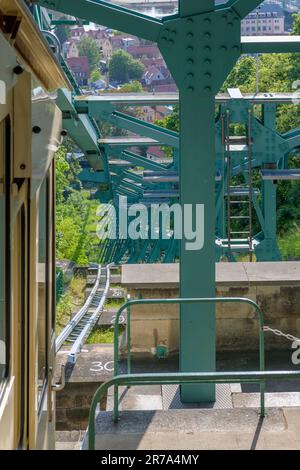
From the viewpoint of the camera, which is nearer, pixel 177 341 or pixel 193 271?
pixel 193 271

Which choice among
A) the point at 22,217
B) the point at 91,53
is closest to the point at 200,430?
the point at 22,217

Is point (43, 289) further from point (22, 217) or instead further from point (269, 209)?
point (269, 209)

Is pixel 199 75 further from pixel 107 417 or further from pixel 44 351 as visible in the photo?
pixel 44 351

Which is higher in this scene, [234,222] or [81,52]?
[81,52]

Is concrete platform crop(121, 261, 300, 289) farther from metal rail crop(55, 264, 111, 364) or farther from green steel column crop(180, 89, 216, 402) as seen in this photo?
green steel column crop(180, 89, 216, 402)

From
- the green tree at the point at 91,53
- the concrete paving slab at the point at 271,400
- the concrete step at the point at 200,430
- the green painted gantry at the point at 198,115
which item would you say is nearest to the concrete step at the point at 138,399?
the green painted gantry at the point at 198,115

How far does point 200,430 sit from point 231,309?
291 centimetres

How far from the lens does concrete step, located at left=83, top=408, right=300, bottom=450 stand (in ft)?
15.4

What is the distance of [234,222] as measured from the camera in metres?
34.4

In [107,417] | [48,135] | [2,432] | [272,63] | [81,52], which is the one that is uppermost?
[81,52]

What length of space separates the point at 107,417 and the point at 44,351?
1.84 metres

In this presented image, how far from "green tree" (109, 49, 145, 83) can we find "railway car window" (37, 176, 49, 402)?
101 meters

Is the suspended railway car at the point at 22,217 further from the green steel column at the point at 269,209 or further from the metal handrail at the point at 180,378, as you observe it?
the green steel column at the point at 269,209

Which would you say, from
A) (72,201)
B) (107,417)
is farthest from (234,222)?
(107,417)
